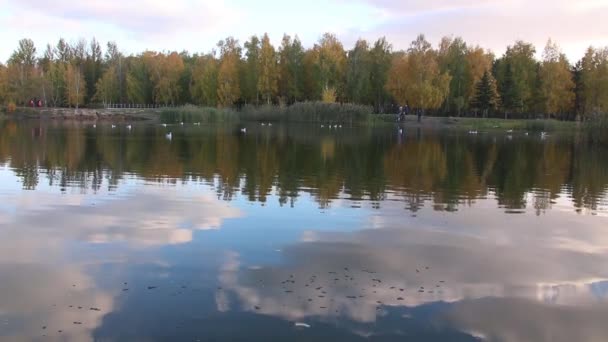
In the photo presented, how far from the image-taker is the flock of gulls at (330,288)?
8086 mm

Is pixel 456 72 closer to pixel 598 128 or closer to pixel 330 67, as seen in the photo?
pixel 330 67

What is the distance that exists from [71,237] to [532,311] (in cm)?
822

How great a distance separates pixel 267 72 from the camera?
3561 inches

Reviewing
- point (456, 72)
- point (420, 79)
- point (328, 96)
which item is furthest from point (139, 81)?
point (456, 72)

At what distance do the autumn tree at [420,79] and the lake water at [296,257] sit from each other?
189 ft

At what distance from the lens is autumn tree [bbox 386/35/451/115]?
3081 inches

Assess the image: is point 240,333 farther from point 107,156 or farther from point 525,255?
point 107,156

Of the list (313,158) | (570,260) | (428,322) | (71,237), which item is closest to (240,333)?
(428,322)

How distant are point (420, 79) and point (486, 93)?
8846 mm

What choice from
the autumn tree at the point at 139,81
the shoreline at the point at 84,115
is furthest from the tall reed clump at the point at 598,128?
the autumn tree at the point at 139,81

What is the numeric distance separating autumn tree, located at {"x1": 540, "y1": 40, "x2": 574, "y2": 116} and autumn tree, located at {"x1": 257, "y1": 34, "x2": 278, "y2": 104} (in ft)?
126

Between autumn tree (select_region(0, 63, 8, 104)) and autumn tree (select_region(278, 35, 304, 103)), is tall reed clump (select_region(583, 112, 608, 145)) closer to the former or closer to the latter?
autumn tree (select_region(278, 35, 304, 103))

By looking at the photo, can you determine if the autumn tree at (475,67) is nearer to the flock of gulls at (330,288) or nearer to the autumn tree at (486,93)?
the autumn tree at (486,93)

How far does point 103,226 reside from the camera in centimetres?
1238
